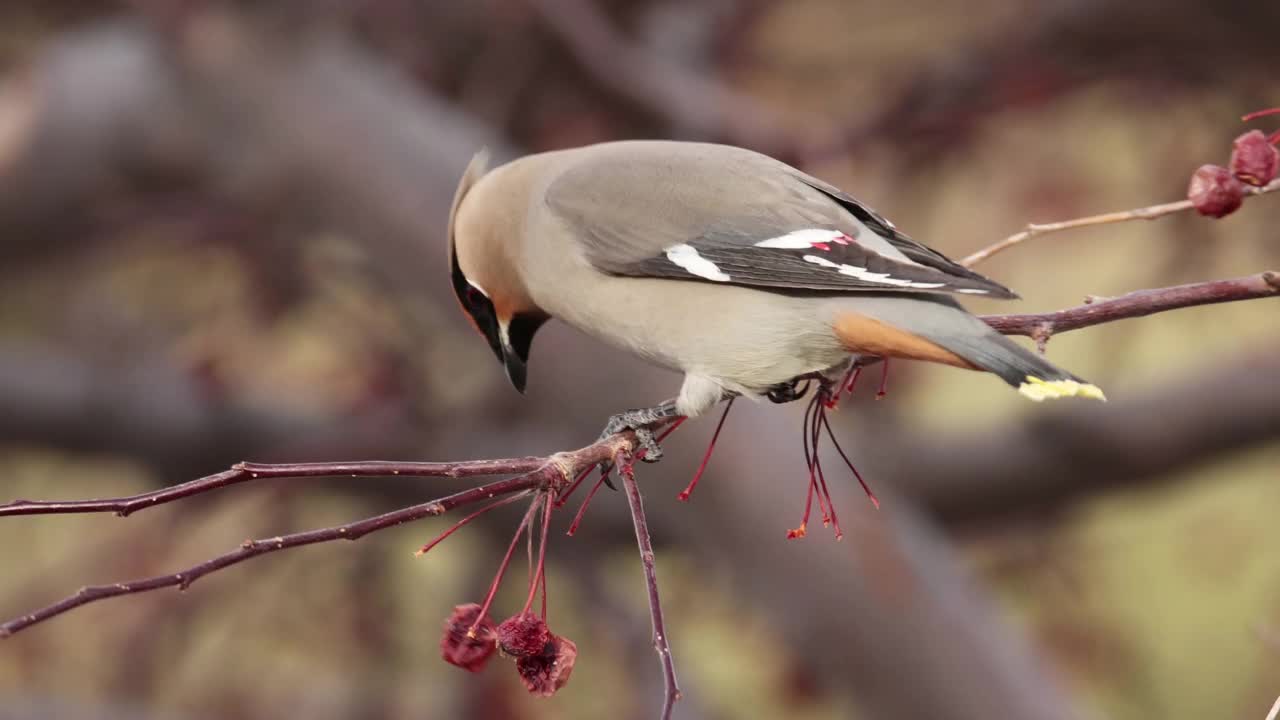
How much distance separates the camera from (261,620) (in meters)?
4.77

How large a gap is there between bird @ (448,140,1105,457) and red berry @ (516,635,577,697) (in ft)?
0.84

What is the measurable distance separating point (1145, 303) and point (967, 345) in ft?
0.51

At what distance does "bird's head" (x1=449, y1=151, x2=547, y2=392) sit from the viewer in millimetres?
1777

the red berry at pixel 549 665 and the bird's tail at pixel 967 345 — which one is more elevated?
the bird's tail at pixel 967 345

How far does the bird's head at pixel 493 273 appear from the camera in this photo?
1777mm

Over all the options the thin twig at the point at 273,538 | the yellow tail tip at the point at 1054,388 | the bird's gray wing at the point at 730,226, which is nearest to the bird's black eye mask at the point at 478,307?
the bird's gray wing at the point at 730,226

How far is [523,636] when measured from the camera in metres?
1.40

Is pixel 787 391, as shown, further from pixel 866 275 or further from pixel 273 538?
pixel 273 538

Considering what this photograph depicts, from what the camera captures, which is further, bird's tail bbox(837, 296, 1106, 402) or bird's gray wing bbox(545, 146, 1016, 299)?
bird's gray wing bbox(545, 146, 1016, 299)

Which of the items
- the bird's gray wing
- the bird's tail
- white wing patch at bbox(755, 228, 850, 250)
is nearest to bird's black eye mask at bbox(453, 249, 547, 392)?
the bird's gray wing

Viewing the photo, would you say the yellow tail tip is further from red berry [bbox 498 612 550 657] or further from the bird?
red berry [bbox 498 612 550 657]

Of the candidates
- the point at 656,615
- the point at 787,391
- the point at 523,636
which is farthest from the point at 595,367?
the point at 656,615

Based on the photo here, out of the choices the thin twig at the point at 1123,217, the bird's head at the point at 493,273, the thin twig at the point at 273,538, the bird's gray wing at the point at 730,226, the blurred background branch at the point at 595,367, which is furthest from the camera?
the blurred background branch at the point at 595,367

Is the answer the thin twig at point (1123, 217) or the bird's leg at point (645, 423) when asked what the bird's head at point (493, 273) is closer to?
the bird's leg at point (645, 423)
